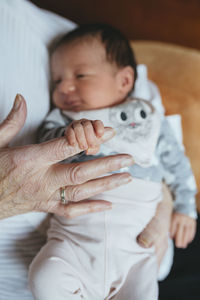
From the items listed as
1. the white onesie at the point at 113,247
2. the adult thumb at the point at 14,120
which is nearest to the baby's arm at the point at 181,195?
the white onesie at the point at 113,247

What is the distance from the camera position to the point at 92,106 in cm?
88

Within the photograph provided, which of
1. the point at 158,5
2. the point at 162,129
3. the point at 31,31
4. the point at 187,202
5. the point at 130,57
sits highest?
the point at 158,5

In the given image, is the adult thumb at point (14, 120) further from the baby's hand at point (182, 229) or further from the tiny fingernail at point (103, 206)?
the baby's hand at point (182, 229)

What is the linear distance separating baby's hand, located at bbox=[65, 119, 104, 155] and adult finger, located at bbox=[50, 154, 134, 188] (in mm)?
45

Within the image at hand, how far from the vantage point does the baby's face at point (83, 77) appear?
886 mm

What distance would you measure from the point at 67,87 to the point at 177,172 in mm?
514

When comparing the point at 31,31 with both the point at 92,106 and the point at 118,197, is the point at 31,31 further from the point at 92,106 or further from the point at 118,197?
the point at 118,197

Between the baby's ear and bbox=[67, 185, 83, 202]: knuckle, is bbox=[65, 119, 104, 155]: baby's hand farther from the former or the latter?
the baby's ear

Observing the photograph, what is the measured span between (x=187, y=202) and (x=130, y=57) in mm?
617

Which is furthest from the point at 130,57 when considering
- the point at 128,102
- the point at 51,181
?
the point at 51,181

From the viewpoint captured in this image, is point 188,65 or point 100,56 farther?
point 188,65

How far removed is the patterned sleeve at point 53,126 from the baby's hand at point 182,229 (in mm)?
554

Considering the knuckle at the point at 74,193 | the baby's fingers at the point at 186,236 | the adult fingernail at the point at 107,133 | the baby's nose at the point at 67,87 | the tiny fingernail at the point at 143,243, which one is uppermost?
the baby's nose at the point at 67,87

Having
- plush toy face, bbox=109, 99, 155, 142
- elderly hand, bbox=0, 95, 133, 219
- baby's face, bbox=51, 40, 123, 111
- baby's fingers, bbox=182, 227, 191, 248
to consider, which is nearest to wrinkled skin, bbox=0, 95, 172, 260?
elderly hand, bbox=0, 95, 133, 219
